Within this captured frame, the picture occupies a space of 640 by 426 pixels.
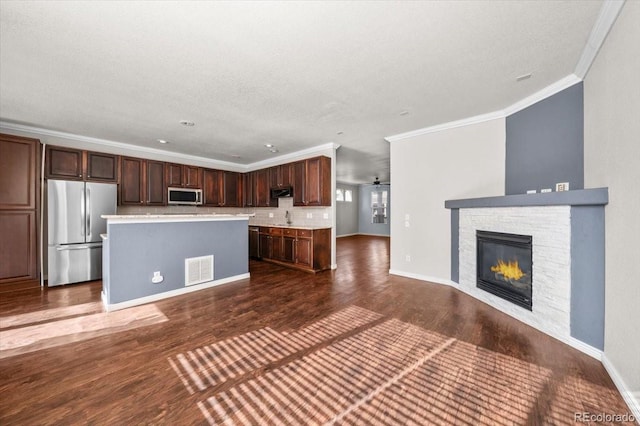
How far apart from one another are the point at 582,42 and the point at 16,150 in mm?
7322

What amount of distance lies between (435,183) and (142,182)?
6.03 meters

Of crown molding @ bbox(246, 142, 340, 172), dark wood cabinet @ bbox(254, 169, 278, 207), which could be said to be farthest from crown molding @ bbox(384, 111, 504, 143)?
dark wood cabinet @ bbox(254, 169, 278, 207)

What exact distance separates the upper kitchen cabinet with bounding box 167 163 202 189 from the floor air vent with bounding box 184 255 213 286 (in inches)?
113

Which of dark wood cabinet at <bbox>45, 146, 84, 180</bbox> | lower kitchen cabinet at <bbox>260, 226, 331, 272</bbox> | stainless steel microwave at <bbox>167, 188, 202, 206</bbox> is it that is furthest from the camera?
stainless steel microwave at <bbox>167, 188, 202, 206</bbox>

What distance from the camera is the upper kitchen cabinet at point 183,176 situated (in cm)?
571

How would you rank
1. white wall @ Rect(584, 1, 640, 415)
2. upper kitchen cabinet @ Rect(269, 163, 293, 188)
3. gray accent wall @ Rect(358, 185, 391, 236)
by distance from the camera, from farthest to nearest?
gray accent wall @ Rect(358, 185, 391, 236)
upper kitchen cabinet @ Rect(269, 163, 293, 188)
white wall @ Rect(584, 1, 640, 415)

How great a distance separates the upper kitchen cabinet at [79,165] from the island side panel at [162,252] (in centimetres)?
255

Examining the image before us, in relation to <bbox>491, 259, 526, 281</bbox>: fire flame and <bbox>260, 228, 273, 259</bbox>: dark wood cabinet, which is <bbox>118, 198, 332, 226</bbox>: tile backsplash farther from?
<bbox>491, 259, 526, 281</bbox>: fire flame

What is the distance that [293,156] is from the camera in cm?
604

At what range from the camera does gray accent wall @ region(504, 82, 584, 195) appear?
2568mm

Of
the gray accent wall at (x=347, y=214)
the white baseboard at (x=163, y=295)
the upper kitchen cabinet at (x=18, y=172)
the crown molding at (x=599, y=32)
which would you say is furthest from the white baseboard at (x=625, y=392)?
the gray accent wall at (x=347, y=214)

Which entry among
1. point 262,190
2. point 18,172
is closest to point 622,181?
point 262,190

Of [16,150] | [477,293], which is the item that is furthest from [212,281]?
[477,293]

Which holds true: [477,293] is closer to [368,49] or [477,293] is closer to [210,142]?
[368,49]
